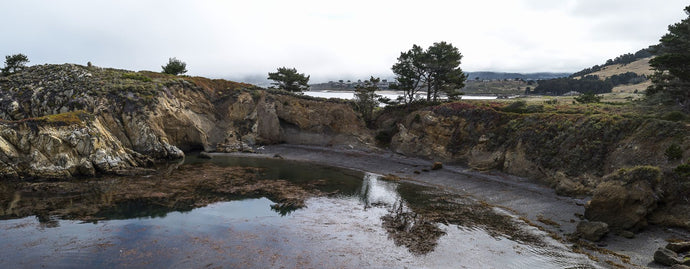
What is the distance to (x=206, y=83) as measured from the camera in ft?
208

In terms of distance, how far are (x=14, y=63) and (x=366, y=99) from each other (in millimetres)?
60359

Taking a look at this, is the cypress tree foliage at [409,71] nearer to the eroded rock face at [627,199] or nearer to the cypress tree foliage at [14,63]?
the eroded rock face at [627,199]

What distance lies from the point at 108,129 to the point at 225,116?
62.1ft

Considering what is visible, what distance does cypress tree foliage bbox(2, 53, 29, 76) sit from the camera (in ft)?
176

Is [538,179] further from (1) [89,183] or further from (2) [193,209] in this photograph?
(1) [89,183]

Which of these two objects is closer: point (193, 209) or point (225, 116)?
point (193, 209)

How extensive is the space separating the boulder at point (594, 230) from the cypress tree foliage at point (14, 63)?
254 feet

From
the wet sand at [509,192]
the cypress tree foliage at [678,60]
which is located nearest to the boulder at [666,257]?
the wet sand at [509,192]

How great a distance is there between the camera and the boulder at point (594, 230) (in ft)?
75.2

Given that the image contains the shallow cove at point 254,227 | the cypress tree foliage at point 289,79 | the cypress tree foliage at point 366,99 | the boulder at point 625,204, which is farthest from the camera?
the cypress tree foliage at point 289,79

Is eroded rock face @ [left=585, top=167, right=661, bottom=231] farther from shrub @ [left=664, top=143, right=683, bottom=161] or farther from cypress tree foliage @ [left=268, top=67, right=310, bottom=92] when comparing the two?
cypress tree foliage @ [left=268, top=67, right=310, bottom=92]

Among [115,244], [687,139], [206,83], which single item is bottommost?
[115,244]

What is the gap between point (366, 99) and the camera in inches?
2603

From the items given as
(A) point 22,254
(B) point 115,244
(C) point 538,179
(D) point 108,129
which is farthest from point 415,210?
(D) point 108,129
